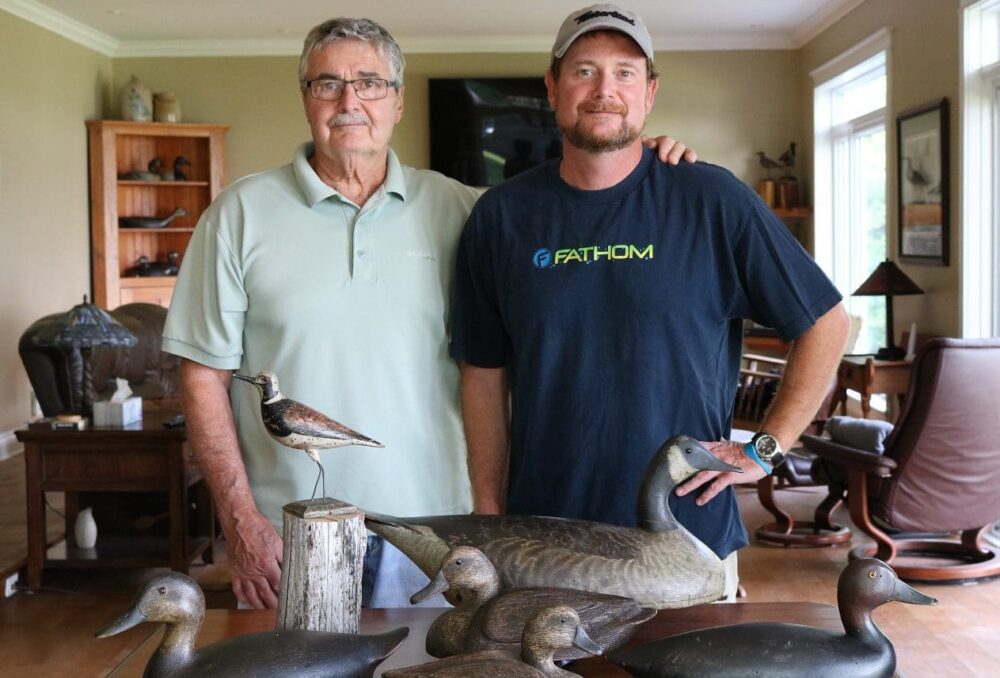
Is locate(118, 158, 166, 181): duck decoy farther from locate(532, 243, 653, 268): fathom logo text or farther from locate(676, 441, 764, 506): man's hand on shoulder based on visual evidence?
locate(676, 441, 764, 506): man's hand on shoulder

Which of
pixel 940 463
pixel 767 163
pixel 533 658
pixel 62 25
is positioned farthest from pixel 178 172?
pixel 533 658

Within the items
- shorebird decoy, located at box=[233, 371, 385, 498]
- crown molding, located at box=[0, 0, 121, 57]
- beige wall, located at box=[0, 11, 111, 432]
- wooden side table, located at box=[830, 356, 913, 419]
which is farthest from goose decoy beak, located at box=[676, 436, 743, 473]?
crown molding, located at box=[0, 0, 121, 57]

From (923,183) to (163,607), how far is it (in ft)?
18.4

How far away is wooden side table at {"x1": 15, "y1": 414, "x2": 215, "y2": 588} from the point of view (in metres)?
4.29

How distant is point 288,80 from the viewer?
9.25m

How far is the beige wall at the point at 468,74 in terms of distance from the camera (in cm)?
905

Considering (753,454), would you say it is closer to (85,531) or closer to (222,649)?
(222,649)

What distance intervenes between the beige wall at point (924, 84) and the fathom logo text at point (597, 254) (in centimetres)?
431

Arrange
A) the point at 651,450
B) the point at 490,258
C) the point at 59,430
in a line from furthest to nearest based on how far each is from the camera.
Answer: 1. the point at 59,430
2. the point at 490,258
3. the point at 651,450

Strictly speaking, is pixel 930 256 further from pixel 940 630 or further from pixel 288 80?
pixel 288 80

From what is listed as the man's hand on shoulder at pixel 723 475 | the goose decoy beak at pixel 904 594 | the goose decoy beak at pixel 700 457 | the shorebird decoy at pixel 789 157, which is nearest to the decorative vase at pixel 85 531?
the man's hand on shoulder at pixel 723 475

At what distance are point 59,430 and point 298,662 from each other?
349 cm

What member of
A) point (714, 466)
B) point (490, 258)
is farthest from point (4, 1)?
point (714, 466)

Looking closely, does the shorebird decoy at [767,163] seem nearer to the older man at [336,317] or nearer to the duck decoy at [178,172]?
the duck decoy at [178,172]
